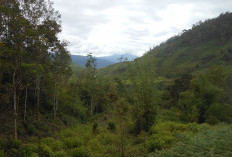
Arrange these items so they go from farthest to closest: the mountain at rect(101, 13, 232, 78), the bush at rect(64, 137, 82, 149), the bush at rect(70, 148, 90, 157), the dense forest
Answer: the mountain at rect(101, 13, 232, 78), the bush at rect(64, 137, 82, 149), the bush at rect(70, 148, 90, 157), the dense forest

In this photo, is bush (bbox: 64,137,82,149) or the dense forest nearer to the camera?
the dense forest

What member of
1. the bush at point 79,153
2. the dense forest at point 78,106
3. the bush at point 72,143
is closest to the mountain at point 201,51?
the dense forest at point 78,106

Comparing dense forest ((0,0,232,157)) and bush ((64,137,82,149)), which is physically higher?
dense forest ((0,0,232,157))

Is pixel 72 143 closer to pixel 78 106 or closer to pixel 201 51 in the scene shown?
pixel 78 106

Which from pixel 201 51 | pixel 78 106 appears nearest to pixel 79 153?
pixel 78 106

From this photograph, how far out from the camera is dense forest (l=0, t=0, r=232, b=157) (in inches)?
337

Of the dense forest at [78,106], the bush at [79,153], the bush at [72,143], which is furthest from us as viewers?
the bush at [72,143]

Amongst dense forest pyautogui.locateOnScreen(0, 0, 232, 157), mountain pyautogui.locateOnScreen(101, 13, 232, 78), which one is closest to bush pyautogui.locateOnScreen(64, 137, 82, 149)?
dense forest pyautogui.locateOnScreen(0, 0, 232, 157)

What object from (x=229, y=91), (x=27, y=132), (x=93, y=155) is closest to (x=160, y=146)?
(x=93, y=155)

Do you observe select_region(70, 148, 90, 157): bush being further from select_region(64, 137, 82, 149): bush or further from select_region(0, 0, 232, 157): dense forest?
select_region(64, 137, 82, 149): bush

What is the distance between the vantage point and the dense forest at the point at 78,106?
8.57 m

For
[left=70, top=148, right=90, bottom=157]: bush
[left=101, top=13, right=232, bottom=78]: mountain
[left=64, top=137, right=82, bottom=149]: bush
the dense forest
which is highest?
[left=101, top=13, right=232, bottom=78]: mountain

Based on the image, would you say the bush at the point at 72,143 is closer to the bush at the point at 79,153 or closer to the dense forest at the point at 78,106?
the dense forest at the point at 78,106

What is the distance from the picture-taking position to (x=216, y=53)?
249ft
